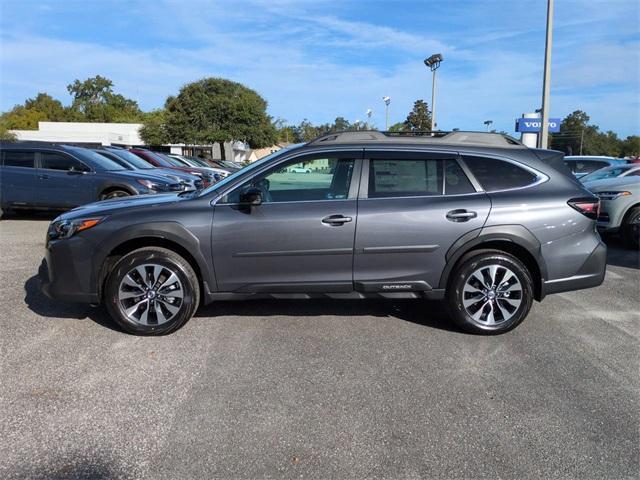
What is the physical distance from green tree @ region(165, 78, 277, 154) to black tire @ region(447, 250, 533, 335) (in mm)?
46947

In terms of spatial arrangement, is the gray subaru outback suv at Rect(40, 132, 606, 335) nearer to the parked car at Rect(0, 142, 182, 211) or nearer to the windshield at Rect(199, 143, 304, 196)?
the windshield at Rect(199, 143, 304, 196)

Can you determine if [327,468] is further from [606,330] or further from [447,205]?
[606,330]

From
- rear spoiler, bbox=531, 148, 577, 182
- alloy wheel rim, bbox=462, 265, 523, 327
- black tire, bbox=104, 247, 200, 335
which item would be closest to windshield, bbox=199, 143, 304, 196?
black tire, bbox=104, 247, 200, 335

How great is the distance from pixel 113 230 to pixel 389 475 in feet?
10.2

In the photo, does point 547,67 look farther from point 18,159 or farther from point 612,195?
point 18,159

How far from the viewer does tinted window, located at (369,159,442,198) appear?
15.1ft

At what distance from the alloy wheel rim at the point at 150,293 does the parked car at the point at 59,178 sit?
20.1ft

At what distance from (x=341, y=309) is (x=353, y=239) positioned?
114 cm

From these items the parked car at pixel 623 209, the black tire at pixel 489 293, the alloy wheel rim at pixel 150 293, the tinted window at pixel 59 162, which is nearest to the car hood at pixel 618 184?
the parked car at pixel 623 209

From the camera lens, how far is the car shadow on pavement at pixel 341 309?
5.10m

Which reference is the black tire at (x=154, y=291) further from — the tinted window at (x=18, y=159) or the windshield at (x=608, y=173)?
the windshield at (x=608, y=173)

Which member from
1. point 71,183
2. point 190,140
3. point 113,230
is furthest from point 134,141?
point 113,230

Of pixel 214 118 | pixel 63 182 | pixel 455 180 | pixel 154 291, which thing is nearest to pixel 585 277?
pixel 455 180

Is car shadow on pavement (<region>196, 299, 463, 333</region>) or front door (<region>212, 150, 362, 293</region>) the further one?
car shadow on pavement (<region>196, 299, 463, 333</region>)
